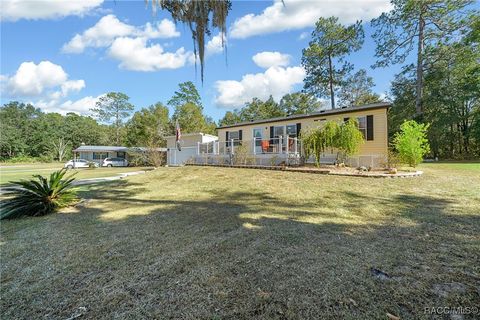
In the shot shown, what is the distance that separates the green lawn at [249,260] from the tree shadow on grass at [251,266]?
1 centimetres

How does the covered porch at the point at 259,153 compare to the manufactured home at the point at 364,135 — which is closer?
the manufactured home at the point at 364,135

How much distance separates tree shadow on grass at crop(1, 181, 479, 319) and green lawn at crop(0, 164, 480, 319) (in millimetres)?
13

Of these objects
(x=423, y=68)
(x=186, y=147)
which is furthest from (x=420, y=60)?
(x=186, y=147)

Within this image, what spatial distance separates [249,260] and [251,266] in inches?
5.7

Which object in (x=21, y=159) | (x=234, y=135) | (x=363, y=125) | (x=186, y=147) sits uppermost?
(x=234, y=135)

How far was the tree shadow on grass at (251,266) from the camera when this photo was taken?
1.97 meters

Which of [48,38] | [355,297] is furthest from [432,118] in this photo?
[48,38]

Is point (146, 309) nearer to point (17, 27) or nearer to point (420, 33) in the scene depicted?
point (17, 27)

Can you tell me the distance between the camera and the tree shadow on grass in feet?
6.48

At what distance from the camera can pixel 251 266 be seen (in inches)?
104

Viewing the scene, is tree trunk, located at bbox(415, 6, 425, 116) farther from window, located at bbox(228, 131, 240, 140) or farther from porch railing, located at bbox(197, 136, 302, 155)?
window, located at bbox(228, 131, 240, 140)

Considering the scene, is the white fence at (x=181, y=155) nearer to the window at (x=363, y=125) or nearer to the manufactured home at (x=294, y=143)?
the manufactured home at (x=294, y=143)

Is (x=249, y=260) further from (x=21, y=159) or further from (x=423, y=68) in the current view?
(x=21, y=159)

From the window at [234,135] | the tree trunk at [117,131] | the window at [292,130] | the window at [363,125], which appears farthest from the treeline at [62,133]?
the window at [363,125]
